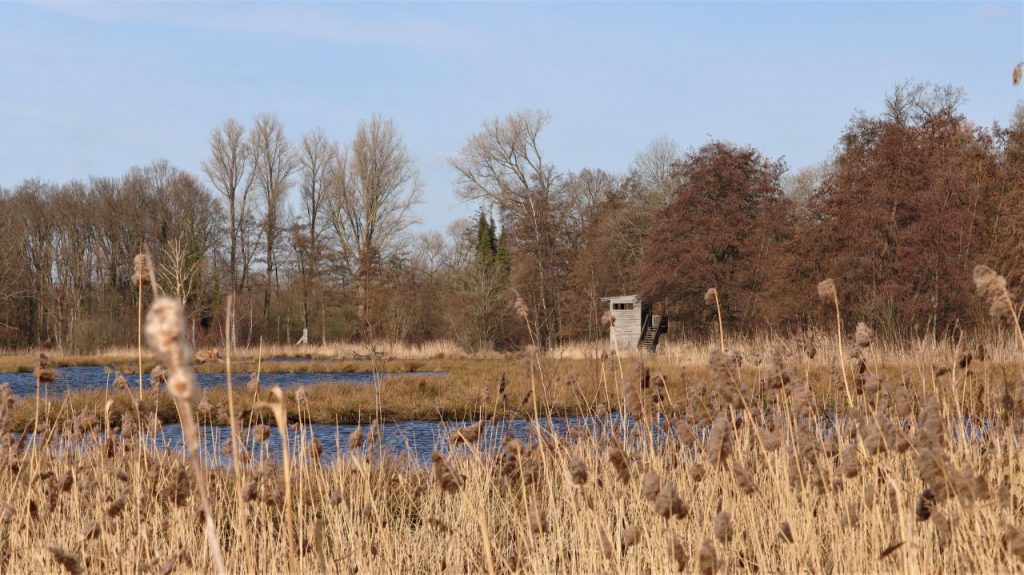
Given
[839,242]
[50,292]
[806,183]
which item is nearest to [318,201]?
[50,292]

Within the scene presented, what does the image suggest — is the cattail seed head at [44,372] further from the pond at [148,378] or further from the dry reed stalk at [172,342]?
the pond at [148,378]

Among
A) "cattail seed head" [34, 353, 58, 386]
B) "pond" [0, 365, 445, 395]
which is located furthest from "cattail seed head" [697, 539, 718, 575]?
"pond" [0, 365, 445, 395]

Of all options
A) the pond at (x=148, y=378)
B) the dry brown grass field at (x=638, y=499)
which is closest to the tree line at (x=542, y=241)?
the pond at (x=148, y=378)

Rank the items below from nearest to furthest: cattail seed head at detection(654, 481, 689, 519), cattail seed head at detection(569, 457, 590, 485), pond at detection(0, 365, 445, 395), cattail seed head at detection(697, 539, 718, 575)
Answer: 1. cattail seed head at detection(697, 539, 718, 575)
2. cattail seed head at detection(654, 481, 689, 519)
3. cattail seed head at detection(569, 457, 590, 485)
4. pond at detection(0, 365, 445, 395)

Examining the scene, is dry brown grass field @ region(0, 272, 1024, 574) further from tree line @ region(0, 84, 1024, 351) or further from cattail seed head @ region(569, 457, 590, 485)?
tree line @ region(0, 84, 1024, 351)

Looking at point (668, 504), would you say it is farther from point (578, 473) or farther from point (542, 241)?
point (542, 241)

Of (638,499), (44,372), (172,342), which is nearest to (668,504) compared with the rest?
(638,499)

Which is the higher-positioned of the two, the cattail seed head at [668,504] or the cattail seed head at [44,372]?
the cattail seed head at [44,372]

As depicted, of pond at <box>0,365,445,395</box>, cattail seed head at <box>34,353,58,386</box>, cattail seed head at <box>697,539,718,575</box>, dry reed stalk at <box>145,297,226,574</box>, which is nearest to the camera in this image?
dry reed stalk at <box>145,297,226,574</box>

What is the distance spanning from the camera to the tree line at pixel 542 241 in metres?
22.1

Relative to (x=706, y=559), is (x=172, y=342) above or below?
above

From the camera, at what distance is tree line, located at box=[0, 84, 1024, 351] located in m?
22.1

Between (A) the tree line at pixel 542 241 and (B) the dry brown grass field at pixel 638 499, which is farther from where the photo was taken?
(A) the tree line at pixel 542 241

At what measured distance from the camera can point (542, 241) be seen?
35312 mm
